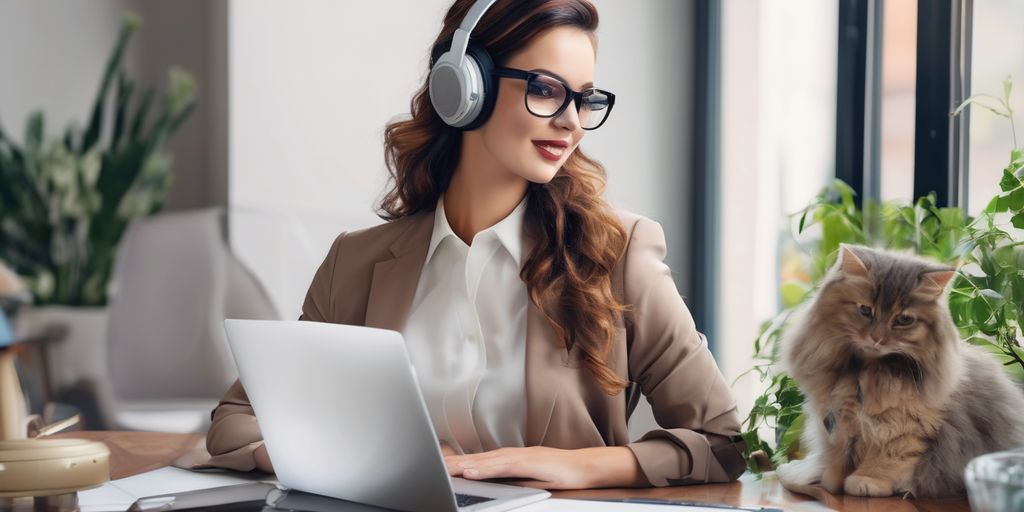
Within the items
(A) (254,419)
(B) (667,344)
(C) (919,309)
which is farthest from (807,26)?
(A) (254,419)

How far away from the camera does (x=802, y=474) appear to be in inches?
46.5

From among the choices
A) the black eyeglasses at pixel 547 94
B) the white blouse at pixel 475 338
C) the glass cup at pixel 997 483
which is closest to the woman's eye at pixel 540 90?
the black eyeglasses at pixel 547 94

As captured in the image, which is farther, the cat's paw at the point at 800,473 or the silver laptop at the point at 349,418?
the cat's paw at the point at 800,473

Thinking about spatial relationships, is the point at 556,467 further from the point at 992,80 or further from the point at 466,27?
the point at 992,80

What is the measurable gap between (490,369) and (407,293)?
0.17 m

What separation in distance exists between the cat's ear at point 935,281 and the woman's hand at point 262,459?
82cm

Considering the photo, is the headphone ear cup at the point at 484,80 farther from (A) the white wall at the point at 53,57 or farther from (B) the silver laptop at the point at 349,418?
(A) the white wall at the point at 53,57

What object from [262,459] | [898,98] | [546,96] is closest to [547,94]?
[546,96]

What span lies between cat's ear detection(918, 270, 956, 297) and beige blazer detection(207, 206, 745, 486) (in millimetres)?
354

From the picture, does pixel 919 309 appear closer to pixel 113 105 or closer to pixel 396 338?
pixel 396 338

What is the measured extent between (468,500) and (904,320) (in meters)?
0.51

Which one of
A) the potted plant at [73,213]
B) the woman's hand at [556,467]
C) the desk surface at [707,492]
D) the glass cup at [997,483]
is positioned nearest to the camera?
the glass cup at [997,483]

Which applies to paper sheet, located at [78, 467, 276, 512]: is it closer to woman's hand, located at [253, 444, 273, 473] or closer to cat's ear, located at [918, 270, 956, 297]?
woman's hand, located at [253, 444, 273, 473]

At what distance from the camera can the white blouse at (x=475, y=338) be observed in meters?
1.45
